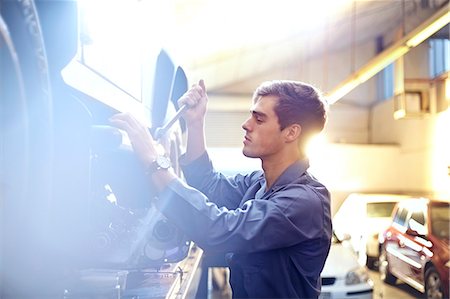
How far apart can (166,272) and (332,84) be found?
743 cm

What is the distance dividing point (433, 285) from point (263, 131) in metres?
4.50

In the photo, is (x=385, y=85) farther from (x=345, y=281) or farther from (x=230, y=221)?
(x=230, y=221)

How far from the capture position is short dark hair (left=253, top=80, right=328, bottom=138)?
3.78 ft

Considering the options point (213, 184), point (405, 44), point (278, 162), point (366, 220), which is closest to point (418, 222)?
point (405, 44)

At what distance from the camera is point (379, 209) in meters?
7.92

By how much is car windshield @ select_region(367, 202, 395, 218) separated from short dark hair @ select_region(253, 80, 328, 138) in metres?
7.12

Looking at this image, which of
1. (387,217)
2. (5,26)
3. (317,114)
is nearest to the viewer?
(5,26)

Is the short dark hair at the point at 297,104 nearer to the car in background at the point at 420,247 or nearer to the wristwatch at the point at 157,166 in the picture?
the wristwatch at the point at 157,166

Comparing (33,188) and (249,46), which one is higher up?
(249,46)

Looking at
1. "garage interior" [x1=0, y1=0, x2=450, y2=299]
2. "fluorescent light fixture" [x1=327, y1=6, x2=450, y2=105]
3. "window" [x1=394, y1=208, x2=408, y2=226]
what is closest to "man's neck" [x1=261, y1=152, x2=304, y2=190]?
"garage interior" [x1=0, y1=0, x2=450, y2=299]

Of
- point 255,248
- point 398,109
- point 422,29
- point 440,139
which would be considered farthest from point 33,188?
point 440,139

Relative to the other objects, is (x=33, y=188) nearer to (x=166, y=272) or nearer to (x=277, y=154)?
(x=277, y=154)

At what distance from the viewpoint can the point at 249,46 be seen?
6391 millimetres

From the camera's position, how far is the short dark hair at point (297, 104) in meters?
1.15
